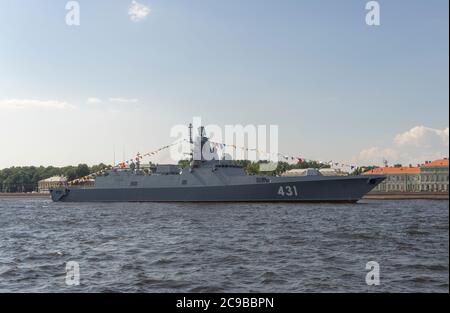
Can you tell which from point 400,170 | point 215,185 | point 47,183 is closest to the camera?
point 215,185

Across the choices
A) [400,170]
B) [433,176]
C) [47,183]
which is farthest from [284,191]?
[47,183]

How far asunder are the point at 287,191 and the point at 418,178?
211ft

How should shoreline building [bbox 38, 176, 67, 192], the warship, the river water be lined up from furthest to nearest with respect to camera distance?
shoreline building [bbox 38, 176, 67, 192] → the warship → the river water

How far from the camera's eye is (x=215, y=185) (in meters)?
46.6

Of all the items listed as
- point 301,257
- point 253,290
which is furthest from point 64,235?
point 253,290

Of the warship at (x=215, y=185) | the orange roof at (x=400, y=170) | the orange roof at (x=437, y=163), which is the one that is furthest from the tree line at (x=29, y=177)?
the orange roof at (x=437, y=163)

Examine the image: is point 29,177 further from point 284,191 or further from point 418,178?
point 284,191

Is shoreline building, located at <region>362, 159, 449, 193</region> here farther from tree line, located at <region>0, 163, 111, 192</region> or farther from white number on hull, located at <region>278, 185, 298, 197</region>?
tree line, located at <region>0, 163, 111, 192</region>

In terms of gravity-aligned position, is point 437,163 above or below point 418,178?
above

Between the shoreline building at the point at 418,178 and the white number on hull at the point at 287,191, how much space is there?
57441 millimetres

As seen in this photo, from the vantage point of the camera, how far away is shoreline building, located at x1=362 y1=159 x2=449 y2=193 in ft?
313

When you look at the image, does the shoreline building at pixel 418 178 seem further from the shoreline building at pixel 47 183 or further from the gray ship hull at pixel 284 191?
the shoreline building at pixel 47 183

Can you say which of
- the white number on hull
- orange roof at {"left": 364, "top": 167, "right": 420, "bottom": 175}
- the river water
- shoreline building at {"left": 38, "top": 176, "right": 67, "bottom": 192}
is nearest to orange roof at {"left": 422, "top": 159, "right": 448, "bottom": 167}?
orange roof at {"left": 364, "top": 167, "right": 420, "bottom": 175}
